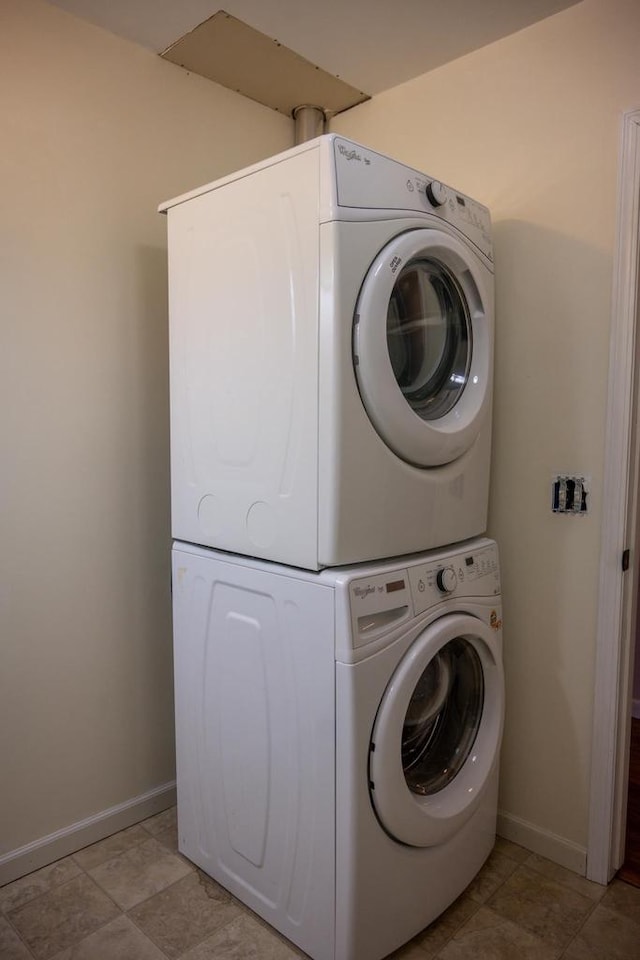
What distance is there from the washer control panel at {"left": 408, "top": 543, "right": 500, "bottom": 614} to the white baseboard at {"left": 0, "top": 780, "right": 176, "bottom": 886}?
3.97ft

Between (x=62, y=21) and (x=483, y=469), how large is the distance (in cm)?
169

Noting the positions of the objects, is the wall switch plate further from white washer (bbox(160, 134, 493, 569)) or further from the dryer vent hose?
the dryer vent hose

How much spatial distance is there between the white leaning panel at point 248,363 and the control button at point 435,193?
32 centimetres

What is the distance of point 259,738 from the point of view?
1613mm

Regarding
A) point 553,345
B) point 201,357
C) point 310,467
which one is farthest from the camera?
point 553,345

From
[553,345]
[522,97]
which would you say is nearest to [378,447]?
[553,345]

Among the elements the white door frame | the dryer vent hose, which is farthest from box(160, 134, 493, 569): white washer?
the dryer vent hose

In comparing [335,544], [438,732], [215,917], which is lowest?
[215,917]

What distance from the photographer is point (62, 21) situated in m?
1.80

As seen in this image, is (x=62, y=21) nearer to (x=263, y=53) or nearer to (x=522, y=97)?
(x=263, y=53)

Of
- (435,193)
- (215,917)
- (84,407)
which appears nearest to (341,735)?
(215,917)

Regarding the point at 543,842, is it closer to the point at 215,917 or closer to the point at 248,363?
the point at 215,917

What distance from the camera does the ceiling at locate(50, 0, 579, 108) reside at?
177cm

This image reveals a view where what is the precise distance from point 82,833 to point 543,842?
136cm
